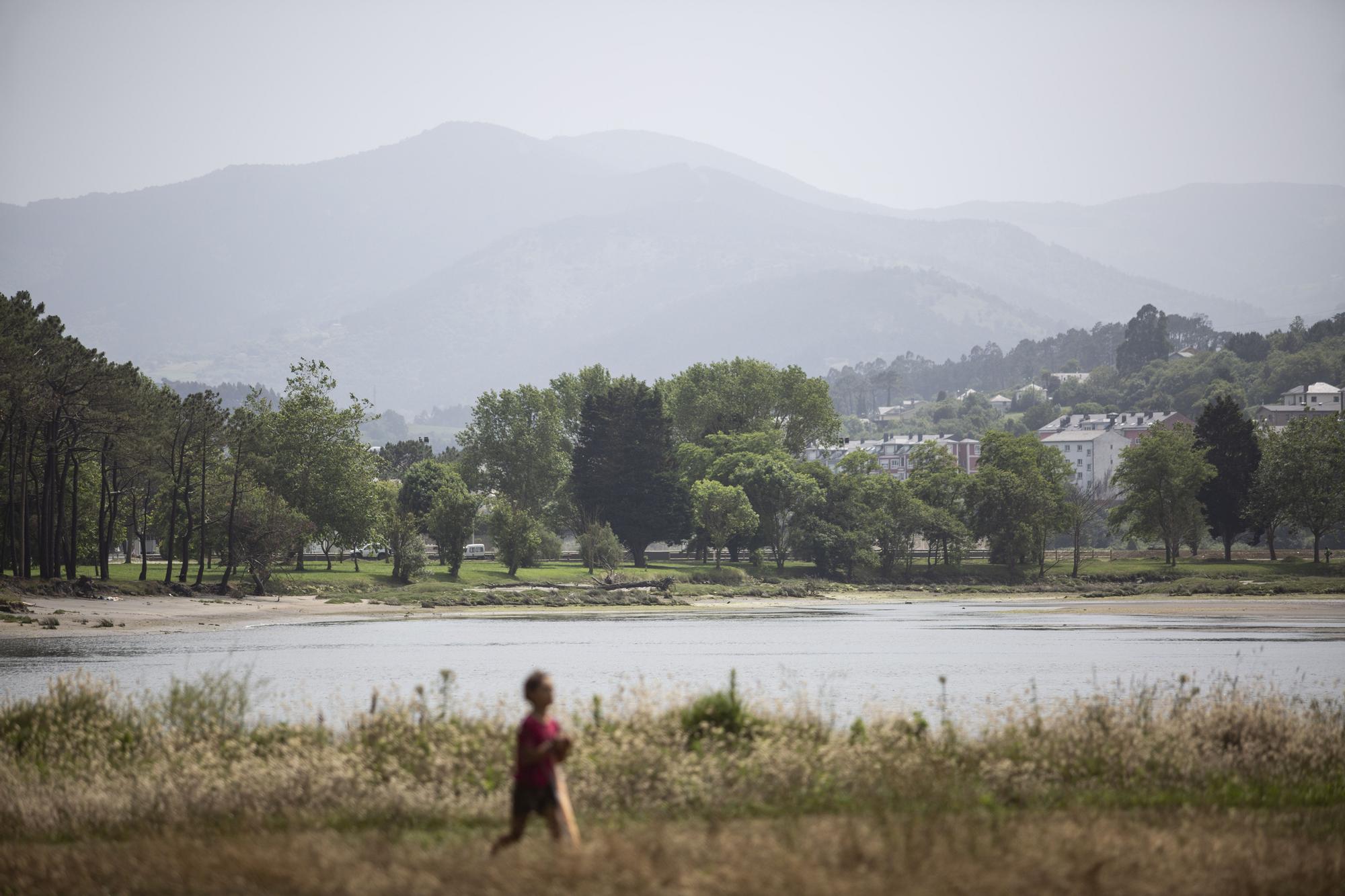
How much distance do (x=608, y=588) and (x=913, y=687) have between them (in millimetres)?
66563

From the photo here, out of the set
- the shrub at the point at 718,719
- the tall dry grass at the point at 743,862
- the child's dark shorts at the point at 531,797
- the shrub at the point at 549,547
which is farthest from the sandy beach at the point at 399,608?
the child's dark shorts at the point at 531,797

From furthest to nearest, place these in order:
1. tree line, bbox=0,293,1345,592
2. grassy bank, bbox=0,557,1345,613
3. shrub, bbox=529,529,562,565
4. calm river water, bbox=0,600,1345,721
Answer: shrub, bbox=529,529,562,565 < grassy bank, bbox=0,557,1345,613 < tree line, bbox=0,293,1345,592 < calm river water, bbox=0,600,1345,721

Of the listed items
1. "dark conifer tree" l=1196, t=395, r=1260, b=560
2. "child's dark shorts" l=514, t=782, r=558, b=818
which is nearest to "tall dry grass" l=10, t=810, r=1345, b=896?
"child's dark shorts" l=514, t=782, r=558, b=818

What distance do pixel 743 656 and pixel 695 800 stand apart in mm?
35691

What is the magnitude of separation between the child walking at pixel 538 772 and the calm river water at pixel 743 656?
25.0 ft

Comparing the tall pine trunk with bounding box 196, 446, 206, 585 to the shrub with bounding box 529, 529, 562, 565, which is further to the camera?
the shrub with bounding box 529, 529, 562, 565

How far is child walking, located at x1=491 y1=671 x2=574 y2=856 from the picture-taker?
1212 centimetres

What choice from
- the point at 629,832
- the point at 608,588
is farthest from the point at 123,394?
the point at 629,832

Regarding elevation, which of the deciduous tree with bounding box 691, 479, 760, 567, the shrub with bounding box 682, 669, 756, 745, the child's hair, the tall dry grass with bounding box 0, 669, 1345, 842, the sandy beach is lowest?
the sandy beach

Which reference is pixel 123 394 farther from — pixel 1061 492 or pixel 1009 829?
pixel 1061 492

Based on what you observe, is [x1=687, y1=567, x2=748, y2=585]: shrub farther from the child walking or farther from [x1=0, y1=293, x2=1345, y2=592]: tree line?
the child walking

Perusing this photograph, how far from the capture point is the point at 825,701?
32.3 meters

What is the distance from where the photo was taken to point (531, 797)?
40.7 feet

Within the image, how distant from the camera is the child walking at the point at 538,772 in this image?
12.1 m
